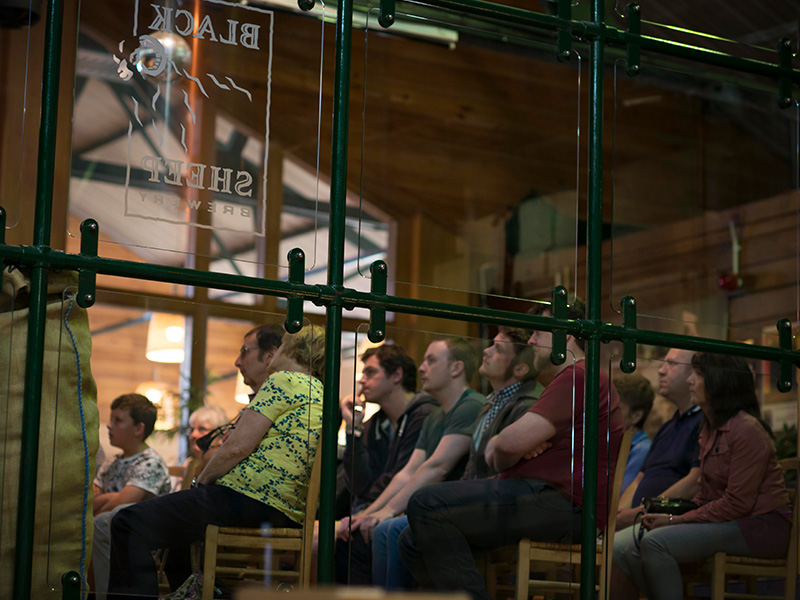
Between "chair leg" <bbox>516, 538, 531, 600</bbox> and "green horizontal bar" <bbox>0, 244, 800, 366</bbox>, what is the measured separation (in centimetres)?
48

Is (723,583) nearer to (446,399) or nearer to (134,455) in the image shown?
(446,399)

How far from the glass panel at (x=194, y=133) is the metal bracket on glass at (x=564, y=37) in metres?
0.57

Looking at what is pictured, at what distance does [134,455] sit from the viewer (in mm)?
2100

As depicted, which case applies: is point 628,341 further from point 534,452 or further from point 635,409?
point 635,409

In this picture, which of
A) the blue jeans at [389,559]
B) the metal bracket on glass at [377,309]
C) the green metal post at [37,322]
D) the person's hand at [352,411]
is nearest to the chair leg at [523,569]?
the blue jeans at [389,559]

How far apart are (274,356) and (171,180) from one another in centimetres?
41

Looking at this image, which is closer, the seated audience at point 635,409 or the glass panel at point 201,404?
the glass panel at point 201,404

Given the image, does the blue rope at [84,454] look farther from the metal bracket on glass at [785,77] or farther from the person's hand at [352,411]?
the metal bracket on glass at [785,77]

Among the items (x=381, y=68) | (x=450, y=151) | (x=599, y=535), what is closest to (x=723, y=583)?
(x=599, y=535)

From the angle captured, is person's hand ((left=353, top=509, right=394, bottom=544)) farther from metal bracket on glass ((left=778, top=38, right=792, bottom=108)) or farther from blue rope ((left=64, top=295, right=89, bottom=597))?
metal bracket on glass ((left=778, top=38, right=792, bottom=108))

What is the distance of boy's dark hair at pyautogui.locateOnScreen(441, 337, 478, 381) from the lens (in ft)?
7.89

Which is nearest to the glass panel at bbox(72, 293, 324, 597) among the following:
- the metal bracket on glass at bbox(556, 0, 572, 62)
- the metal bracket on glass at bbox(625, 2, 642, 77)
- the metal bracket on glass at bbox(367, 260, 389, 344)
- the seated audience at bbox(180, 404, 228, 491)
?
the seated audience at bbox(180, 404, 228, 491)

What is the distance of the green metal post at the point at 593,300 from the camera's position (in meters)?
2.39

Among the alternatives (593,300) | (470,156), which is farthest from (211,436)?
(470,156)
